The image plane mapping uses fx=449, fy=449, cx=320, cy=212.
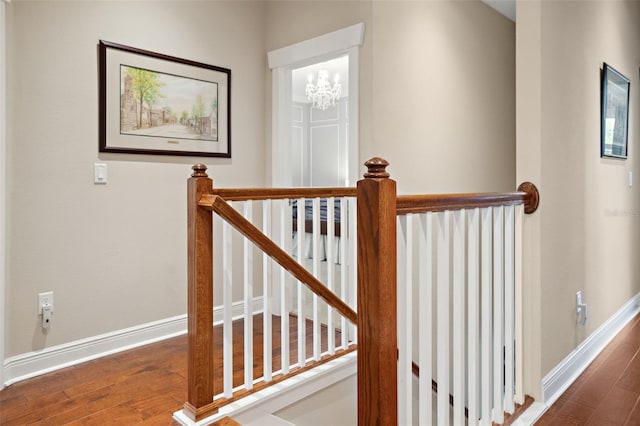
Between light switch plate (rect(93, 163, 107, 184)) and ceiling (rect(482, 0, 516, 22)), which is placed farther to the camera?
ceiling (rect(482, 0, 516, 22))

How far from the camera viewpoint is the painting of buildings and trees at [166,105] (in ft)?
9.48

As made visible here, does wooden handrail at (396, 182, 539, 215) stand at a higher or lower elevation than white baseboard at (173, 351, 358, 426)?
higher

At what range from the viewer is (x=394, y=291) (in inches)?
45.7

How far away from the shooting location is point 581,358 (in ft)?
8.43

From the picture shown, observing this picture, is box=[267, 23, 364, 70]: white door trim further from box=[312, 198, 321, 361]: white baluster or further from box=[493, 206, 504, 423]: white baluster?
box=[493, 206, 504, 423]: white baluster

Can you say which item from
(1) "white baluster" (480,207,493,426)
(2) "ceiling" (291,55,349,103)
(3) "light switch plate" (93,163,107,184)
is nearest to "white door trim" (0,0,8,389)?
(3) "light switch plate" (93,163,107,184)

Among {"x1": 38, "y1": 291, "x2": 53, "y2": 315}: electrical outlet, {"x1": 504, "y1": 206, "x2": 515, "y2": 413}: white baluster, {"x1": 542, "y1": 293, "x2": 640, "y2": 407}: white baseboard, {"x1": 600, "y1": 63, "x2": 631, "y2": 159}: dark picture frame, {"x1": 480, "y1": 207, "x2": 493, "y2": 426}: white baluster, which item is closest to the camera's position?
{"x1": 480, "y1": 207, "x2": 493, "y2": 426}: white baluster

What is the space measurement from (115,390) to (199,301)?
89 centimetres

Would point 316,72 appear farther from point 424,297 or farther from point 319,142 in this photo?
point 424,297

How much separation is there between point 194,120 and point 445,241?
2336 millimetres

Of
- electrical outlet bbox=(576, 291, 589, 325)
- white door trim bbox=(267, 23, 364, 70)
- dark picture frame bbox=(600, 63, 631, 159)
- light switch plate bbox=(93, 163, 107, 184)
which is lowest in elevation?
electrical outlet bbox=(576, 291, 589, 325)

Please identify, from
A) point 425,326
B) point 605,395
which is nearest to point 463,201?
point 425,326

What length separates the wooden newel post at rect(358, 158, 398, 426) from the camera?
1122 mm

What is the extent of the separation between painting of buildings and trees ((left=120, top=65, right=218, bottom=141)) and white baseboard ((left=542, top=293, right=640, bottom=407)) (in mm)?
2652
